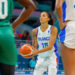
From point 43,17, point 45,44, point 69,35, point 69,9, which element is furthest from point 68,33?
point 45,44

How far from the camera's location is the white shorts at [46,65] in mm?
4462

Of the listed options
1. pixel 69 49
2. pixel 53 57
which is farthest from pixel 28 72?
pixel 69 49

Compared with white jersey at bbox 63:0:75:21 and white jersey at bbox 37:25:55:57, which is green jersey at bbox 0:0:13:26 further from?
white jersey at bbox 37:25:55:57

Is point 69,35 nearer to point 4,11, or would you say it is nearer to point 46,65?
point 4,11

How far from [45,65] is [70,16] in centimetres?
256

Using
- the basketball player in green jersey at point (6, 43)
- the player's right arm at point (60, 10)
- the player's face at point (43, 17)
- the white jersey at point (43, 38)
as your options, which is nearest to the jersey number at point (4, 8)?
the basketball player in green jersey at point (6, 43)

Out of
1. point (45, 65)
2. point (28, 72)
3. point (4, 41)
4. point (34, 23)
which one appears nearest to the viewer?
point (4, 41)

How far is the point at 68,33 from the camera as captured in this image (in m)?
2.14

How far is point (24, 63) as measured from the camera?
8359 mm

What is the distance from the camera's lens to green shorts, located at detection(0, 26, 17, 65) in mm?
1832

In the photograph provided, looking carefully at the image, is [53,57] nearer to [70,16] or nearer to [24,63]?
[70,16]

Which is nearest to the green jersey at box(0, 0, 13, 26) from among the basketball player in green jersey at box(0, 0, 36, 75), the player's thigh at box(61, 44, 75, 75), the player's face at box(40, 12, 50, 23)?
the basketball player in green jersey at box(0, 0, 36, 75)

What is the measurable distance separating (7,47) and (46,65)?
2.83 metres

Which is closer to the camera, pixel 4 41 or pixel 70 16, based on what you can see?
pixel 4 41
